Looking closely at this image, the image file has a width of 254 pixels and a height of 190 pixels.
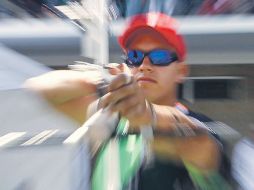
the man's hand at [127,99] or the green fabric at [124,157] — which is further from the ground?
the man's hand at [127,99]

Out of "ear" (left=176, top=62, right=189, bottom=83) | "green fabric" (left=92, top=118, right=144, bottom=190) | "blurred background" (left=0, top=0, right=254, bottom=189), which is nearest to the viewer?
"green fabric" (left=92, top=118, right=144, bottom=190)

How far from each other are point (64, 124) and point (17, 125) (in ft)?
0.26

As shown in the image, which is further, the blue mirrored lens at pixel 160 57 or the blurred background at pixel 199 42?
the blurred background at pixel 199 42

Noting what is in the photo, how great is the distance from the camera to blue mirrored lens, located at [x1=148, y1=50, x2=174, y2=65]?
2.49 feet

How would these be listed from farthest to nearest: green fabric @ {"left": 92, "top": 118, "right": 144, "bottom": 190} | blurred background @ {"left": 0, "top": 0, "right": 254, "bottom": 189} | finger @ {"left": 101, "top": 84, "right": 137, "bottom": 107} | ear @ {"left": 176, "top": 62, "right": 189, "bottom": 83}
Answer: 1. blurred background @ {"left": 0, "top": 0, "right": 254, "bottom": 189}
2. ear @ {"left": 176, "top": 62, "right": 189, "bottom": 83}
3. green fabric @ {"left": 92, "top": 118, "right": 144, "bottom": 190}
4. finger @ {"left": 101, "top": 84, "right": 137, "bottom": 107}

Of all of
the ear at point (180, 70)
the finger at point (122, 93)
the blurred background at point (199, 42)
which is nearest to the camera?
the finger at point (122, 93)

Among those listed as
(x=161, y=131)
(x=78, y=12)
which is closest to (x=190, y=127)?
(x=161, y=131)

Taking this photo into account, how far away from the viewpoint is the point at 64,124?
74 cm

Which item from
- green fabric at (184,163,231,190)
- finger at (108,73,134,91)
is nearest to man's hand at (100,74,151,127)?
finger at (108,73,134,91)

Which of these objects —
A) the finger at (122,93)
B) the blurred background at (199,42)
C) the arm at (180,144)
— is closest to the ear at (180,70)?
the arm at (180,144)

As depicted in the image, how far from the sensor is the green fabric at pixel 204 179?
0.64 metres

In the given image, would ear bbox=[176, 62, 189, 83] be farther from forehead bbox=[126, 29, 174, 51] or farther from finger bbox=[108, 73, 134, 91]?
finger bbox=[108, 73, 134, 91]

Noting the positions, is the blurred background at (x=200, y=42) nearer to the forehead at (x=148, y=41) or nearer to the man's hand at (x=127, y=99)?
the forehead at (x=148, y=41)

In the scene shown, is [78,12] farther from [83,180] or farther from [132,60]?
[83,180]
